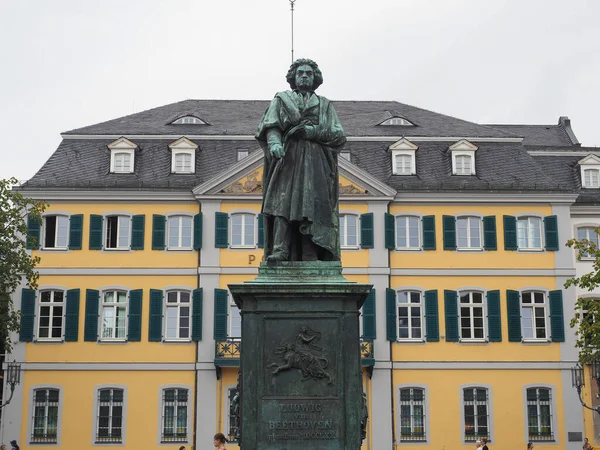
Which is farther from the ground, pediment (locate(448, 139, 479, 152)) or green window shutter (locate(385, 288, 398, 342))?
pediment (locate(448, 139, 479, 152))

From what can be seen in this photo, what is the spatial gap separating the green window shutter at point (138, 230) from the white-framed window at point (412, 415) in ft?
34.3

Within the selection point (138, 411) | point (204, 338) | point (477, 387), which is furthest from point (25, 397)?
point (477, 387)

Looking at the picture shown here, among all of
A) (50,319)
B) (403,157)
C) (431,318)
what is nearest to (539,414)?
(431,318)

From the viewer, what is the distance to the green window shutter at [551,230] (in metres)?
33.6

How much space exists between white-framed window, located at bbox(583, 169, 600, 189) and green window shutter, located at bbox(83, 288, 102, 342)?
1883 cm

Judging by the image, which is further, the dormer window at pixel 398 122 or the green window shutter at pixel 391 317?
the dormer window at pixel 398 122

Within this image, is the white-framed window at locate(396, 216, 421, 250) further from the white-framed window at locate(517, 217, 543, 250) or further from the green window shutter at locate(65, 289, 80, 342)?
the green window shutter at locate(65, 289, 80, 342)

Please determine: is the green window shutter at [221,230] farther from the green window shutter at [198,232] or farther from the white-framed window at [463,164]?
the white-framed window at [463,164]

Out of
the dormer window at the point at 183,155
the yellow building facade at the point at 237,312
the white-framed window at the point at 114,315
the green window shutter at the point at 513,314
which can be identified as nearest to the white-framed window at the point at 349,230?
the yellow building facade at the point at 237,312

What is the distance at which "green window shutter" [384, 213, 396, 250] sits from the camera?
33125 millimetres

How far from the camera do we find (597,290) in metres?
33.6

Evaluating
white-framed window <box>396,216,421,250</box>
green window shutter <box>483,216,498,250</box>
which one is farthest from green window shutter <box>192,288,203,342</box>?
green window shutter <box>483,216,498,250</box>

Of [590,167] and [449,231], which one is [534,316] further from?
[590,167]

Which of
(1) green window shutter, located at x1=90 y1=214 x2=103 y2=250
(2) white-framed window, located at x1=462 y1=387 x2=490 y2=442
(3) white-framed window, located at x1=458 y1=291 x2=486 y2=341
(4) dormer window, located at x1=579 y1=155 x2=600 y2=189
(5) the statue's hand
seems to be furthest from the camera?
(4) dormer window, located at x1=579 y1=155 x2=600 y2=189
